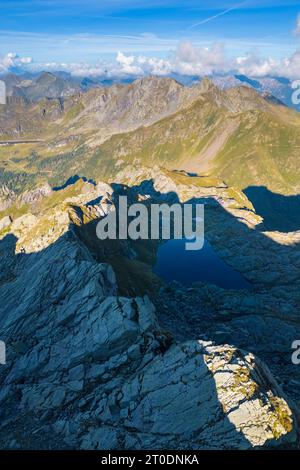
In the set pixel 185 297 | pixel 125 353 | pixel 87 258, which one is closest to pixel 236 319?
pixel 185 297

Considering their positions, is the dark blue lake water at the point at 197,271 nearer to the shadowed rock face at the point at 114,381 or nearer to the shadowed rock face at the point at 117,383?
the shadowed rock face at the point at 114,381

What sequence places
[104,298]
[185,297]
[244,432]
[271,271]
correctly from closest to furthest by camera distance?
[244,432] < [104,298] < [185,297] < [271,271]

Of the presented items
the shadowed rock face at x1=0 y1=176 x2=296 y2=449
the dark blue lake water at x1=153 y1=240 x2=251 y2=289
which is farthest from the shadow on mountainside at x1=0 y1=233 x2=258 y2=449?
the dark blue lake water at x1=153 y1=240 x2=251 y2=289

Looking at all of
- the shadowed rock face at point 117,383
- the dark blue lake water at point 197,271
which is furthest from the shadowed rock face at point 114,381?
the dark blue lake water at point 197,271

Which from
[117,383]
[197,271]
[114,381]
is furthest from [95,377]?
[197,271]

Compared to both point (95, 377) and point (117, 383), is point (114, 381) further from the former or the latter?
point (95, 377)
